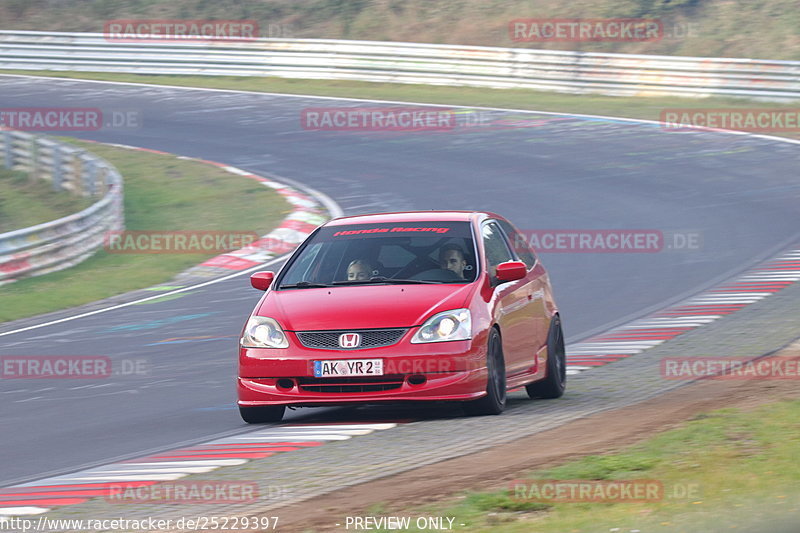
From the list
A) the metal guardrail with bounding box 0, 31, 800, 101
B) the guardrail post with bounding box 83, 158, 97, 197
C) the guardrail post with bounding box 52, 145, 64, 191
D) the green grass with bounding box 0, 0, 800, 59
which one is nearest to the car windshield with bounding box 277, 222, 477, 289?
the guardrail post with bounding box 83, 158, 97, 197

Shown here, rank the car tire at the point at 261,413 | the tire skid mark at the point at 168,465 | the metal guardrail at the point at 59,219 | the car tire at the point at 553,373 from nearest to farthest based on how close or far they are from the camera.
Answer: the tire skid mark at the point at 168,465
the car tire at the point at 261,413
the car tire at the point at 553,373
the metal guardrail at the point at 59,219

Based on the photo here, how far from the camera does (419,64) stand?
123ft

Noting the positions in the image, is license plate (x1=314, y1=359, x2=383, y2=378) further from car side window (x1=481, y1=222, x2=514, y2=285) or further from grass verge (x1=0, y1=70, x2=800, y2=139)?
grass verge (x1=0, y1=70, x2=800, y2=139)

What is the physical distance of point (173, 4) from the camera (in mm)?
49125

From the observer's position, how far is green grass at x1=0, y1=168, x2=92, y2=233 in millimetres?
24141

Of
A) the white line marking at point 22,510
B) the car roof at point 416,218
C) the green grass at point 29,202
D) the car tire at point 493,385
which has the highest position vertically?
the car roof at point 416,218

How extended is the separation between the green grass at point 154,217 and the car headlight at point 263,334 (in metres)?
7.92

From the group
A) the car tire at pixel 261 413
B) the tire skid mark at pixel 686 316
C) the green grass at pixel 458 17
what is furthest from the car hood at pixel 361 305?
the green grass at pixel 458 17

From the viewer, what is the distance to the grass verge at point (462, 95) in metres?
32.3

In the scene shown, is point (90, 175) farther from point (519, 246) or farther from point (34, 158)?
point (519, 246)

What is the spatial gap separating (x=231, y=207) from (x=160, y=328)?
30.4 ft

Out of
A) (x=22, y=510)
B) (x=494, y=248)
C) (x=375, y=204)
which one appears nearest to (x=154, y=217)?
(x=375, y=204)

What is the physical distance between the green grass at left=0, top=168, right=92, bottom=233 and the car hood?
14.7 m

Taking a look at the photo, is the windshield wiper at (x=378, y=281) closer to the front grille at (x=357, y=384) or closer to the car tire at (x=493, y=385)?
the car tire at (x=493, y=385)
